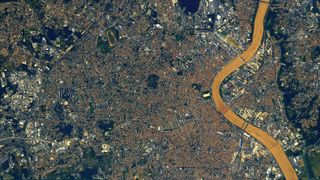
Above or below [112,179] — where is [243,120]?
above

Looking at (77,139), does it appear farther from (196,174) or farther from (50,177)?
(196,174)

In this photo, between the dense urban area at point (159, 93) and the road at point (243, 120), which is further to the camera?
the road at point (243, 120)

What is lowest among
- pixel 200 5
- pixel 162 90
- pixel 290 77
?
pixel 162 90

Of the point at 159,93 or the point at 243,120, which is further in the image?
the point at 243,120

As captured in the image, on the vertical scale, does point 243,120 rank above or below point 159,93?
below

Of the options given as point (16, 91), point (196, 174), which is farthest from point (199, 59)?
point (16, 91)
